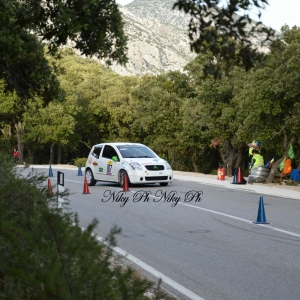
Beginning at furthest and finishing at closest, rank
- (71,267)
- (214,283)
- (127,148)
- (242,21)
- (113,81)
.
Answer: (113,81) → (127,148) → (214,283) → (242,21) → (71,267)

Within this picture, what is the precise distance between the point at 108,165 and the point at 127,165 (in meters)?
1.17

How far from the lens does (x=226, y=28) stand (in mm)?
4250

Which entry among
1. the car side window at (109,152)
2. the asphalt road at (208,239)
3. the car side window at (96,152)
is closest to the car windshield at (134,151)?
the car side window at (109,152)

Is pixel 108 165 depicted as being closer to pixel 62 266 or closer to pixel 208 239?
pixel 208 239

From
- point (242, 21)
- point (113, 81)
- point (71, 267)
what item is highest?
point (113, 81)

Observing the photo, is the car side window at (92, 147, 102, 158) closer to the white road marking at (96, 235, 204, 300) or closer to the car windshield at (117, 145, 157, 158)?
the car windshield at (117, 145, 157, 158)

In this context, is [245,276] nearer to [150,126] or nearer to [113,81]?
[150,126]

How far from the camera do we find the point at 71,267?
3629 millimetres

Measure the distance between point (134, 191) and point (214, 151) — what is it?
3562 centimetres

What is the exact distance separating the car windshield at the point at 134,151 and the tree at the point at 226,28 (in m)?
20.4

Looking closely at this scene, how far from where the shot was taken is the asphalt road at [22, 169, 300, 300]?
8.02 m

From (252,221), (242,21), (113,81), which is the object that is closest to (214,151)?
(113,81)

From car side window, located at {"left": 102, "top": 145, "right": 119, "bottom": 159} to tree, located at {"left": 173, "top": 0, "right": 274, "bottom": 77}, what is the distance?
2077 cm

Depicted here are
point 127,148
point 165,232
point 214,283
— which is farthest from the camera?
point 127,148
